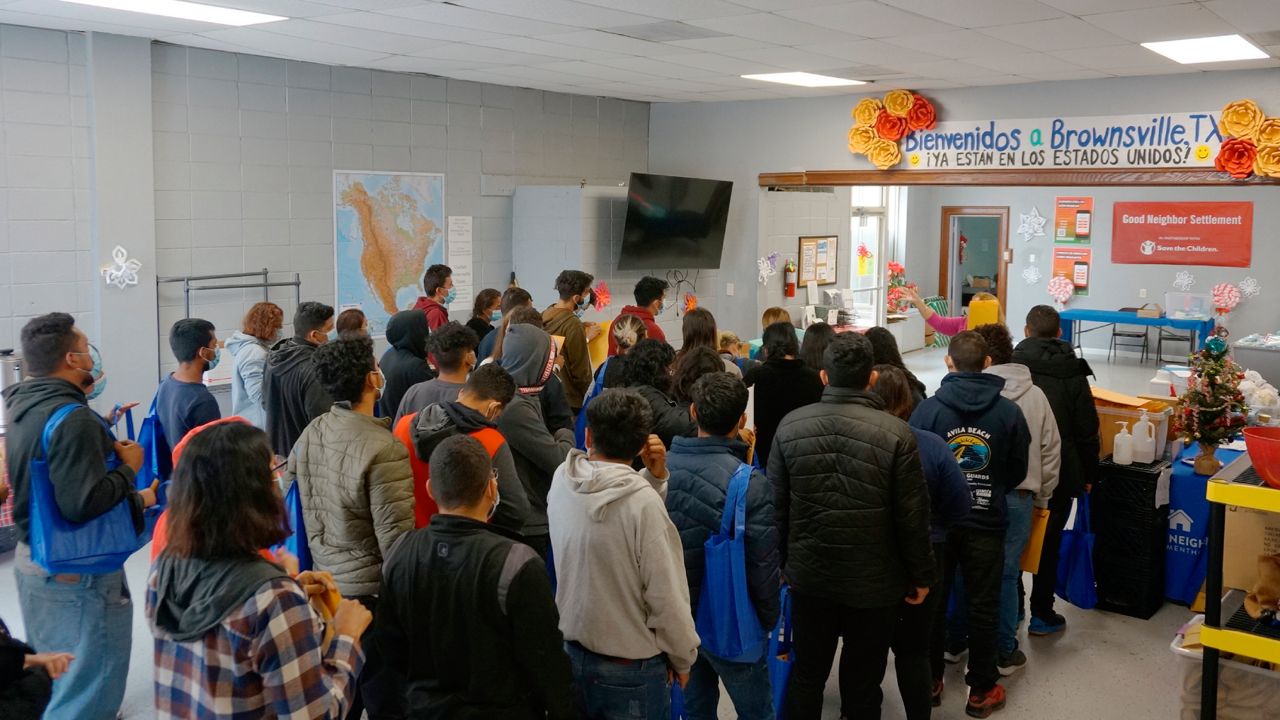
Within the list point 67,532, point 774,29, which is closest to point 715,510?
point 67,532

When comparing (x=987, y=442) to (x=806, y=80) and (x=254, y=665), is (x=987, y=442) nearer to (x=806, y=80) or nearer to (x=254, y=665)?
(x=254, y=665)

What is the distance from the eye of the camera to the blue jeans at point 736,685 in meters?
3.09

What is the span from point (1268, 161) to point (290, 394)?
6113 mm

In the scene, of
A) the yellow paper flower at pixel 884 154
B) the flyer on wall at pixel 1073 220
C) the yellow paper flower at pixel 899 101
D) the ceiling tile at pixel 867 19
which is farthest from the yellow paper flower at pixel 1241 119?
the flyer on wall at pixel 1073 220

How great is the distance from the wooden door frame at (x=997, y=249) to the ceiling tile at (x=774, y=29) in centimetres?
1099

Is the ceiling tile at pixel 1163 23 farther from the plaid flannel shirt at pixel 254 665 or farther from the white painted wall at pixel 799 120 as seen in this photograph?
the plaid flannel shirt at pixel 254 665

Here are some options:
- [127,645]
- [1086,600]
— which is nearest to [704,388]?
[127,645]

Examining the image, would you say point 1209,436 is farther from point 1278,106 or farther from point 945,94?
point 945,94

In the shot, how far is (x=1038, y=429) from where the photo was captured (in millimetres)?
4227

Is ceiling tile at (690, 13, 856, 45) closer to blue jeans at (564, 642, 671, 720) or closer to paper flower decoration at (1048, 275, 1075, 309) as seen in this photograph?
blue jeans at (564, 642, 671, 720)

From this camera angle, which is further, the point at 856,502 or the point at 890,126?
the point at 890,126

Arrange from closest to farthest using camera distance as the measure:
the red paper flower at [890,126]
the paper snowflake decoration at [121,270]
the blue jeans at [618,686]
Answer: the blue jeans at [618,686] → the paper snowflake decoration at [121,270] → the red paper flower at [890,126]

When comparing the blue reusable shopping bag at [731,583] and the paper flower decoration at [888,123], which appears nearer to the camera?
the blue reusable shopping bag at [731,583]

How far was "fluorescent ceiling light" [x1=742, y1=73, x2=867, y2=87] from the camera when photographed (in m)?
7.41
